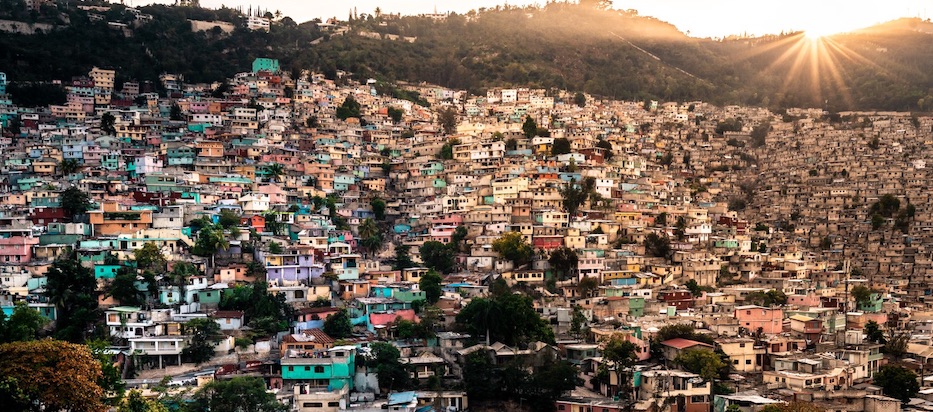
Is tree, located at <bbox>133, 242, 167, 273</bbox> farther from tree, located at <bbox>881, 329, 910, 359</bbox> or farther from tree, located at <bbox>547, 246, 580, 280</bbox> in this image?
tree, located at <bbox>881, 329, 910, 359</bbox>

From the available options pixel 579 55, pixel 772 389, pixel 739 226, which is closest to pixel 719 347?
pixel 772 389

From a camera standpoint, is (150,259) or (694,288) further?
(694,288)

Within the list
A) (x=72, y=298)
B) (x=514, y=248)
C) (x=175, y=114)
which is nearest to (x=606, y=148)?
(x=514, y=248)

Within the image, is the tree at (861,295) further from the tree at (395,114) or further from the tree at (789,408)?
the tree at (395,114)

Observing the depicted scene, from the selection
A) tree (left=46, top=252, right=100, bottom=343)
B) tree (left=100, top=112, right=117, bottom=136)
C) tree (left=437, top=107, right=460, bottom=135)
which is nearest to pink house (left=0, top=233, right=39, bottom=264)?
tree (left=46, top=252, right=100, bottom=343)

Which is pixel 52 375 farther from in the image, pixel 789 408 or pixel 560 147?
pixel 560 147

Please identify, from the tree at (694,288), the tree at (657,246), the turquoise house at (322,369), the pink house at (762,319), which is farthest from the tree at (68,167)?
the pink house at (762,319)
